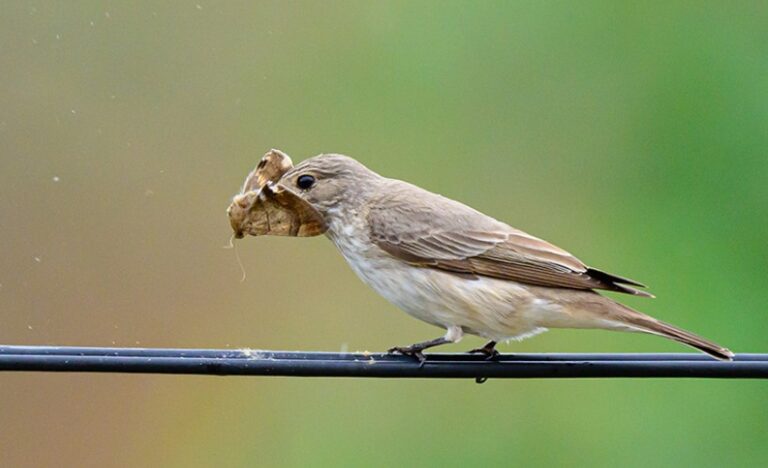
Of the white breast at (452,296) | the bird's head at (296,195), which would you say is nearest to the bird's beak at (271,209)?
the bird's head at (296,195)

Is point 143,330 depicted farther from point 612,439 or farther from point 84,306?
point 612,439

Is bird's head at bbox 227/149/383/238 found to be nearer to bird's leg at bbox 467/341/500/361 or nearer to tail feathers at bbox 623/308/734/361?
bird's leg at bbox 467/341/500/361

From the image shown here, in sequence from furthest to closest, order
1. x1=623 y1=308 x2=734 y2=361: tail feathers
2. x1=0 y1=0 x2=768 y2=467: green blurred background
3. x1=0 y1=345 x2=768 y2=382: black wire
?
1. x1=0 y1=0 x2=768 y2=467: green blurred background
2. x1=623 y1=308 x2=734 y2=361: tail feathers
3. x1=0 y1=345 x2=768 y2=382: black wire

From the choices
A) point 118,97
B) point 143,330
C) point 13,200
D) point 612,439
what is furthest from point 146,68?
Result: point 612,439

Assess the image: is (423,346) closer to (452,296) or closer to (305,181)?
(452,296)

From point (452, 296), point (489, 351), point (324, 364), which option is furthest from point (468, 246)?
point (324, 364)

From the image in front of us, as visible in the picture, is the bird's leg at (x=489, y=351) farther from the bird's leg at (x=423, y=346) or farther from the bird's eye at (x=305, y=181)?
the bird's eye at (x=305, y=181)

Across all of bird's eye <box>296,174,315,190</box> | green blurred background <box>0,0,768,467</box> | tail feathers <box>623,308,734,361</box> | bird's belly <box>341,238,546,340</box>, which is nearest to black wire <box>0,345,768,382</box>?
tail feathers <box>623,308,734,361</box>

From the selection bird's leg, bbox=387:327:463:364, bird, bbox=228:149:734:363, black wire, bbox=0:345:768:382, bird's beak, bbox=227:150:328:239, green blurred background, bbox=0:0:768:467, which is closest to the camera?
black wire, bbox=0:345:768:382
